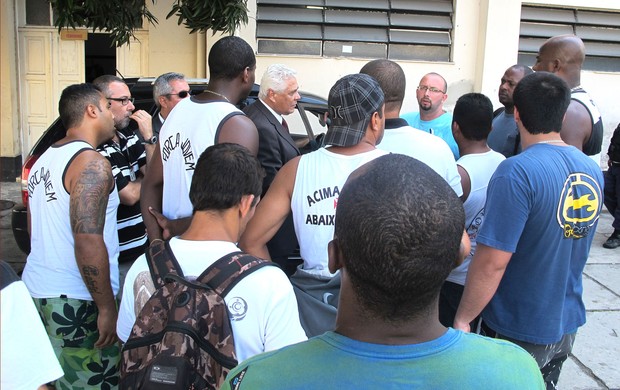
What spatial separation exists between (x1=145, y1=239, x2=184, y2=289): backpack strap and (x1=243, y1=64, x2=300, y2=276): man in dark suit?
1206mm

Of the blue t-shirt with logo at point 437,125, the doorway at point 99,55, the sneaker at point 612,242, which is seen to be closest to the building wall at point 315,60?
the doorway at point 99,55

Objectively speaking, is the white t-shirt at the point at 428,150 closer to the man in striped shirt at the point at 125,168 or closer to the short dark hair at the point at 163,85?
the man in striped shirt at the point at 125,168

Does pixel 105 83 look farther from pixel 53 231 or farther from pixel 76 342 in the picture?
pixel 76 342

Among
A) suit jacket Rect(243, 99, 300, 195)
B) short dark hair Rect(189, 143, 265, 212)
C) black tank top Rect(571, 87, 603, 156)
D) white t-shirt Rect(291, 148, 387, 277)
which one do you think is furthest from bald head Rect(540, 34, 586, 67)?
short dark hair Rect(189, 143, 265, 212)

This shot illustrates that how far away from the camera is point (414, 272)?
1.22 m

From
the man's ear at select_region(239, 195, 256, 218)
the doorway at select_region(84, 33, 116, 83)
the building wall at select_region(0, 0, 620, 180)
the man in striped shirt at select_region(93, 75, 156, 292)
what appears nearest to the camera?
the man's ear at select_region(239, 195, 256, 218)

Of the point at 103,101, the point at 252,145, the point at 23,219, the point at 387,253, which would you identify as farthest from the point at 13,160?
the point at 387,253

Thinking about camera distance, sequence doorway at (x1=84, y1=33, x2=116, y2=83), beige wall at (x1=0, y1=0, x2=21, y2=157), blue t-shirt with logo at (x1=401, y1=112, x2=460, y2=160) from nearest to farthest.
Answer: blue t-shirt with logo at (x1=401, y1=112, x2=460, y2=160)
beige wall at (x1=0, y1=0, x2=21, y2=157)
doorway at (x1=84, y1=33, x2=116, y2=83)

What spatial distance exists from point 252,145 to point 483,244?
1.15m

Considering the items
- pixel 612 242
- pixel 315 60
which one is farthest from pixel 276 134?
pixel 315 60

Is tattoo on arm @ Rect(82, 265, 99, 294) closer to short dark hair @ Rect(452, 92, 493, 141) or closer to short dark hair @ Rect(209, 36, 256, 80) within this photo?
short dark hair @ Rect(209, 36, 256, 80)

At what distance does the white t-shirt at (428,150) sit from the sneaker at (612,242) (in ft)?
17.6

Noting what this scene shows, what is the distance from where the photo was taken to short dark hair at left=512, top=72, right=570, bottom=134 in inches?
106

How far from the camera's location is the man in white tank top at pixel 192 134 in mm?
2967
